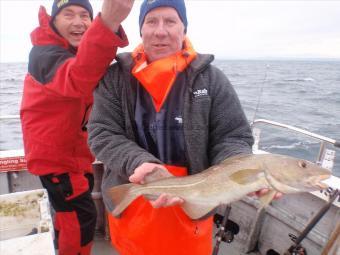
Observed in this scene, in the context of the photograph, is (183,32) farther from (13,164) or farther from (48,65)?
(13,164)

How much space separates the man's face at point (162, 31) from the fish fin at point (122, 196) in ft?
3.55

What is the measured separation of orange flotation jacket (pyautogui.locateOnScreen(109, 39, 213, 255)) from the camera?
2.69 meters

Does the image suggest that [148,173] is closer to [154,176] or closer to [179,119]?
[154,176]

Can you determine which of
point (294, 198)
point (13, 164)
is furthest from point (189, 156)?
point (13, 164)

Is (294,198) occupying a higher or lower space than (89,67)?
lower

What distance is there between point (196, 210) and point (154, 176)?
1.53ft

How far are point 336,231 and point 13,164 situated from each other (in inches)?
155

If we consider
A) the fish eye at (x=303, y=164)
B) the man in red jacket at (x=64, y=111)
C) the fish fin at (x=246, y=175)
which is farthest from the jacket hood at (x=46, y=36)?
the fish eye at (x=303, y=164)

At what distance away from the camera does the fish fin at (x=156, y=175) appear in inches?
98.3

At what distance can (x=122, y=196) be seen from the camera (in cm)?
262

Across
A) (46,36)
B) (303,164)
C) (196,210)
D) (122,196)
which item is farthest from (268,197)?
(46,36)

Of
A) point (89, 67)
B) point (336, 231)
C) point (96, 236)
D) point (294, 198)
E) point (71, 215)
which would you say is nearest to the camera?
point (89, 67)

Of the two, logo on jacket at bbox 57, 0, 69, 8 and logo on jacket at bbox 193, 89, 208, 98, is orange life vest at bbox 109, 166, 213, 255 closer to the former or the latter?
logo on jacket at bbox 193, 89, 208, 98

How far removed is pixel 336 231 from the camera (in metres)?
3.47
